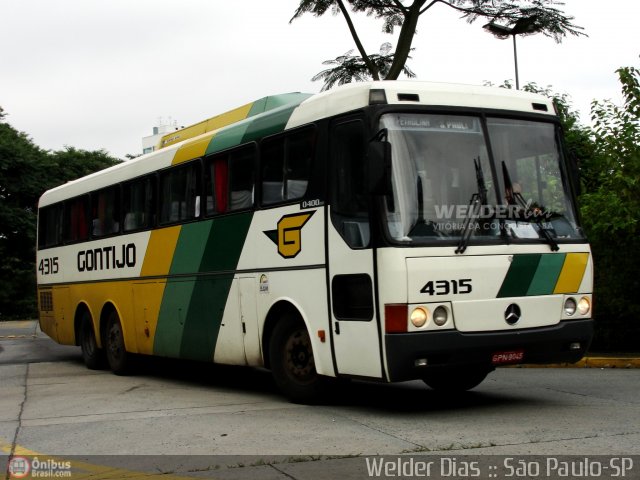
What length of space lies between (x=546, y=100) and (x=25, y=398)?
7122 mm

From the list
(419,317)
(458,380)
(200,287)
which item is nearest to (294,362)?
(458,380)

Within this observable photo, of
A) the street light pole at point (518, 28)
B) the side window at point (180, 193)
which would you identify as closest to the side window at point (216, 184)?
the side window at point (180, 193)

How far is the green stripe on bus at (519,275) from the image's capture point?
8.80m

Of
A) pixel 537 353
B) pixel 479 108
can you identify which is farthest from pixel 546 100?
pixel 537 353

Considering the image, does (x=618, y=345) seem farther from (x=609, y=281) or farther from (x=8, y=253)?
(x=8, y=253)

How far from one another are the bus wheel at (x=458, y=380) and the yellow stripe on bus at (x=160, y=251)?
13.7 feet

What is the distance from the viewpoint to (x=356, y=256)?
884cm

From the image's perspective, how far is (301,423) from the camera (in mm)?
8656

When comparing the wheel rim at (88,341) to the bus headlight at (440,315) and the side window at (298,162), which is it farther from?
the bus headlight at (440,315)

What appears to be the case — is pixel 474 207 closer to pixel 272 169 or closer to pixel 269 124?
pixel 272 169

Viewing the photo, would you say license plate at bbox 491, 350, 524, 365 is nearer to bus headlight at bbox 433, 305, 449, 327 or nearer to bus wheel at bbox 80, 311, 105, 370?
bus headlight at bbox 433, 305, 449, 327

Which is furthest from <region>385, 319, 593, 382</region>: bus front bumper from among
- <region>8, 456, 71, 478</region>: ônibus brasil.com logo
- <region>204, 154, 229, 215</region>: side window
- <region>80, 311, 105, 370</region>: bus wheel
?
<region>80, 311, 105, 370</region>: bus wheel

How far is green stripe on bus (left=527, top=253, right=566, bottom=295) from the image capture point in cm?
898

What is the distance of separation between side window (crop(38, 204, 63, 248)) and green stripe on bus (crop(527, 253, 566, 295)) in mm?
10926
